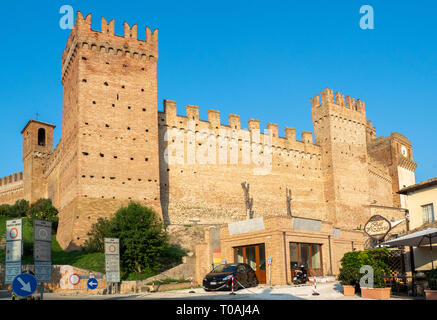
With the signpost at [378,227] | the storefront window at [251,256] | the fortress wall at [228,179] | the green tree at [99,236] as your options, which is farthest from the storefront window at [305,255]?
the fortress wall at [228,179]

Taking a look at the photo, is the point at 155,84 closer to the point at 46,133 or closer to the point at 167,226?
the point at 167,226

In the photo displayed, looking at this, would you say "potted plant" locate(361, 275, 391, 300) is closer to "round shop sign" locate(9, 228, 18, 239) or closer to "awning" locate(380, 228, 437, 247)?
"awning" locate(380, 228, 437, 247)

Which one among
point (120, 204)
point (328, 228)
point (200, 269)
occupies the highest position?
point (120, 204)

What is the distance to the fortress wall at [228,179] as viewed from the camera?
3606cm

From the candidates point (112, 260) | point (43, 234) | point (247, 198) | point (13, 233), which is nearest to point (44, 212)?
point (247, 198)

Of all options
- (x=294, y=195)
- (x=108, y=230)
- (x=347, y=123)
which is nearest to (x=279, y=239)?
(x=108, y=230)

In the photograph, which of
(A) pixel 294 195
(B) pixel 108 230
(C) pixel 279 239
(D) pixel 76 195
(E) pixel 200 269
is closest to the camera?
(C) pixel 279 239

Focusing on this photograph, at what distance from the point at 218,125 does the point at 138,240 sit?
16.4 m

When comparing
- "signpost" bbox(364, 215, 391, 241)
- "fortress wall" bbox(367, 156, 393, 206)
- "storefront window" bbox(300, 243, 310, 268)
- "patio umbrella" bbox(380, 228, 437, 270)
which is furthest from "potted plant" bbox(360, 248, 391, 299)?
"fortress wall" bbox(367, 156, 393, 206)

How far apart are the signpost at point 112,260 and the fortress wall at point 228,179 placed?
14537mm

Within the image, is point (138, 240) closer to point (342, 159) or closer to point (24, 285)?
point (24, 285)

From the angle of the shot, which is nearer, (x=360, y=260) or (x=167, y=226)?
(x=360, y=260)

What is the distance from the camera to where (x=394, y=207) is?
48094 mm
